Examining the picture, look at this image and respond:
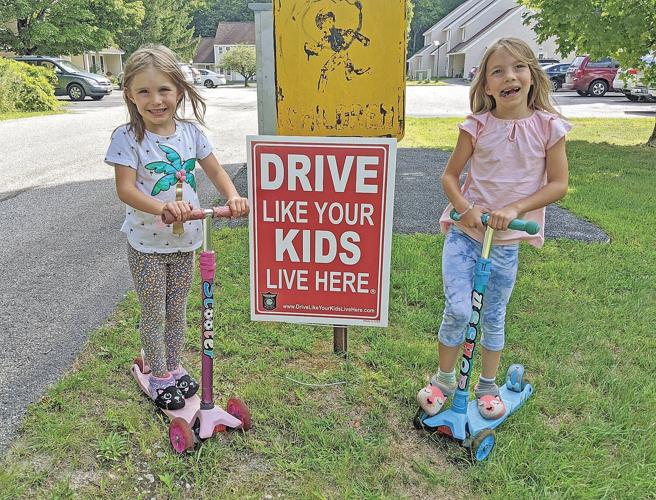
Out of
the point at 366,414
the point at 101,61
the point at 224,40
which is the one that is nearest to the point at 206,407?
the point at 366,414

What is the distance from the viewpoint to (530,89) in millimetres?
2430

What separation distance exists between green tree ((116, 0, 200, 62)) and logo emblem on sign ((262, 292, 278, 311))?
40.4 metres

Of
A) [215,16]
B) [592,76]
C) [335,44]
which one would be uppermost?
[215,16]

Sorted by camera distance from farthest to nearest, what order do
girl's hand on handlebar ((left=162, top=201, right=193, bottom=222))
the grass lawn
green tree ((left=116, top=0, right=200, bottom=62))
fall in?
green tree ((left=116, top=0, right=200, bottom=62)) < the grass lawn < girl's hand on handlebar ((left=162, top=201, right=193, bottom=222))

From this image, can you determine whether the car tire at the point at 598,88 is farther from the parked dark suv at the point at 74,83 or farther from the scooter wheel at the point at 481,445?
the scooter wheel at the point at 481,445

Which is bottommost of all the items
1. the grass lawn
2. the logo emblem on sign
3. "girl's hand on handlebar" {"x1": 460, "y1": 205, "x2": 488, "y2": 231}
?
the grass lawn

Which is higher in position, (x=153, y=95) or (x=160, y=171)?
(x=153, y=95)

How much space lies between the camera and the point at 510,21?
1789 inches

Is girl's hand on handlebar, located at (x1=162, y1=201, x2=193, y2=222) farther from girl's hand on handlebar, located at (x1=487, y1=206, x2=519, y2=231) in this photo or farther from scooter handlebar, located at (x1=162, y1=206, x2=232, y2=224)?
girl's hand on handlebar, located at (x1=487, y1=206, x2=519, y2=231)

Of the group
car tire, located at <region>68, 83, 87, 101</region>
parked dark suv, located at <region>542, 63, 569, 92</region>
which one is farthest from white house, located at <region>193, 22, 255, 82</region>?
car tire, located at <region>68, 83, 87, 101</region>

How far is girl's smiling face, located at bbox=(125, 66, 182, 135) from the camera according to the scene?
2289mm

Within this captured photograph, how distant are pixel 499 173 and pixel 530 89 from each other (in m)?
0.38

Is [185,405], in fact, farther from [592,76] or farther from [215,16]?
[215,16]

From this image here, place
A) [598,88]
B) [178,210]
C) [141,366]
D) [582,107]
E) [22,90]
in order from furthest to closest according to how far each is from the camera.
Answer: [598,88] < [582,107] < [22,90] < [141,366] < [178,210]
